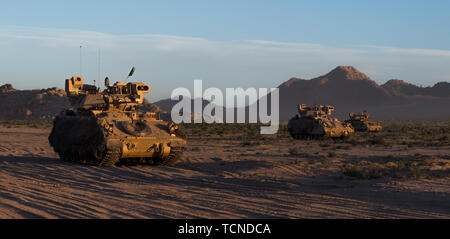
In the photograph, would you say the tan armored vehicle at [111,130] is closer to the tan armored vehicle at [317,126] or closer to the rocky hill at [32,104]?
the tan armored vehicle at [317,126]

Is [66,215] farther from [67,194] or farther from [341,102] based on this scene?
[341,102]

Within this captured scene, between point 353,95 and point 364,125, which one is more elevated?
point 353,95

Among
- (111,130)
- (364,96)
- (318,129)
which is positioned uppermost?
(364,96)

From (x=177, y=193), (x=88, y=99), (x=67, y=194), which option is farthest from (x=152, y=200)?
(x=88, y=99)

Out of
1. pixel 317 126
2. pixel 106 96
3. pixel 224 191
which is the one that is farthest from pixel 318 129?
pixel 224 191

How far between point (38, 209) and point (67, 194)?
72.3 inches

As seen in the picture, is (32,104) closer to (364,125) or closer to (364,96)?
(364,125)


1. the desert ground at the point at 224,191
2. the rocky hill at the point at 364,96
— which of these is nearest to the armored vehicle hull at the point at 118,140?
the desert ground at the point at 224,191

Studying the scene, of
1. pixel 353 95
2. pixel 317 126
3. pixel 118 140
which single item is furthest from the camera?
pixel 353 95

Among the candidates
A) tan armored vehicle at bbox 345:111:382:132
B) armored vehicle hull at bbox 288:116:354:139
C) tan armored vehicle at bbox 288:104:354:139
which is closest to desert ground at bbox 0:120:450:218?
armored vehicle hull at bbox 288:116:354:139

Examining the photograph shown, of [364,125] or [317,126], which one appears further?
[364,125]

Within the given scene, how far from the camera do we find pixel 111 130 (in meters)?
17.0

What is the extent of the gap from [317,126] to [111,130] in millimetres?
22618

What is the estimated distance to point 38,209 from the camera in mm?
9547
